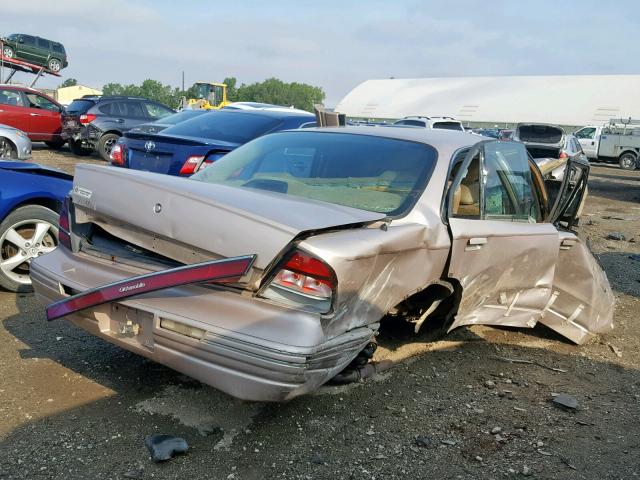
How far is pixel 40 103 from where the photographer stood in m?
17.5

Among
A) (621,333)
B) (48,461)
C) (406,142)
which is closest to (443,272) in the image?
(406,142)

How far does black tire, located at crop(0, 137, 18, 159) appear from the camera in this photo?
11562 millimetres

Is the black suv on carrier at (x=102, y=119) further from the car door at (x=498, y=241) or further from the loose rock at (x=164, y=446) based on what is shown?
the loose rock at (x=164, y=446)

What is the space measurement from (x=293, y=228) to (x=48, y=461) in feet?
4.81

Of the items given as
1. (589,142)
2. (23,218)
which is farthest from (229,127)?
(589,142)

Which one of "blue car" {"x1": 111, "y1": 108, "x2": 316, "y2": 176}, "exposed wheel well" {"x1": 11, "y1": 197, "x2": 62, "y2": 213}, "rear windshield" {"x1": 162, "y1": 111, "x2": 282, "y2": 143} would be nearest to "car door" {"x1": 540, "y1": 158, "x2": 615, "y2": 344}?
"blue car" {"x1": 111, "y1": 108, "x2": 316, "y2": 176}

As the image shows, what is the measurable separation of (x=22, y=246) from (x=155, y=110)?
1340 centimetres

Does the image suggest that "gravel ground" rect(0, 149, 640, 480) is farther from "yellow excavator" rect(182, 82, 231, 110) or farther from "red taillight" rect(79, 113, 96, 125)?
"yellow excavator" rect(182, 82, 231, 110)

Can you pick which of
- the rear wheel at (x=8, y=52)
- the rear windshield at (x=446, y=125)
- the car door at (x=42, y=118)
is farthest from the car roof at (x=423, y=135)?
the rear wheel at (x=8, y=52)

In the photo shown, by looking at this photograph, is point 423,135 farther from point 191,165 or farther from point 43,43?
point 43,43

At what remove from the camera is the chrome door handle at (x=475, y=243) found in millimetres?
3595

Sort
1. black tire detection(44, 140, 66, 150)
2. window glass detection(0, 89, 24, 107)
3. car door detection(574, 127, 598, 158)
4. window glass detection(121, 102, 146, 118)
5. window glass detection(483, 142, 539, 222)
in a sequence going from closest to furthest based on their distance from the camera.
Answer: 1. window glass detection(483, 142, 539, 222)
2. window glass detection(121, 102, 146, 118)
3. window glass detection(0, 89, 24, 107)
4. black tire detection(44, 140, 66, 150)
5. car door detection(574, 127, 598, 158)

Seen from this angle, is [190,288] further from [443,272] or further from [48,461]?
[443,272]

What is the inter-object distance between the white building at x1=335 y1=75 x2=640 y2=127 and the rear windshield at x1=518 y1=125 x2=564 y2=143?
104 ft
